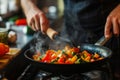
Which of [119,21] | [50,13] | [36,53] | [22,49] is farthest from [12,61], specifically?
[50,13]

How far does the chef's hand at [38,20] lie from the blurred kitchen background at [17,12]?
2.10ft

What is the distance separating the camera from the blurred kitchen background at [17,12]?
7.69ft

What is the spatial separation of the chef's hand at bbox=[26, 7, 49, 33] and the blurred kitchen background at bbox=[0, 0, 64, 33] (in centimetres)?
64

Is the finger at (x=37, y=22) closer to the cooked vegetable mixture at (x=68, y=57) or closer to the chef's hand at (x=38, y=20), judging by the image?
the chef's hand at (x=38, y=20)

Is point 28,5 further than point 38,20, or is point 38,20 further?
point 28,5

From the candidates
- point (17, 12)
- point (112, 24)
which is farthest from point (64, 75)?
point (17, 12)

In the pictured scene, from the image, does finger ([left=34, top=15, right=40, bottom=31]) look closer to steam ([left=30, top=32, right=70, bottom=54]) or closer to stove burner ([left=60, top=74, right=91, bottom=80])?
steam ([left=30, top=32, right=70, bottom=54])

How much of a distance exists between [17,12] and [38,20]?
1359 mm

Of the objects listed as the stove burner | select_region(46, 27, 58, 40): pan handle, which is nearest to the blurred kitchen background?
select_region(46, 27, 58, 40): pan handle

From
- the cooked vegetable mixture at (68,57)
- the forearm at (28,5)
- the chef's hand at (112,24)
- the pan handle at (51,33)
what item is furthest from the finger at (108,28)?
the forearm at (28,5)

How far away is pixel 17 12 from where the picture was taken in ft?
9.20

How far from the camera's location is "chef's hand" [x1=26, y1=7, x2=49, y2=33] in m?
1.45

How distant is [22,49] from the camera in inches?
66.0

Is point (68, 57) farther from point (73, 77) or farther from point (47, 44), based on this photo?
point (47, 44)
